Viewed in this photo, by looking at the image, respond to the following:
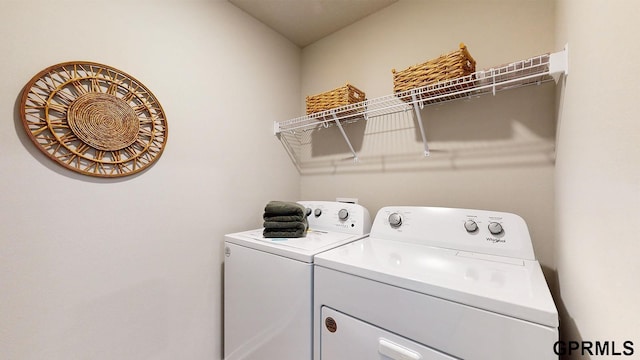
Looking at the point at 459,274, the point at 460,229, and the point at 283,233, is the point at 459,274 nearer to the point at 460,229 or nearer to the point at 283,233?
the point at 460,229

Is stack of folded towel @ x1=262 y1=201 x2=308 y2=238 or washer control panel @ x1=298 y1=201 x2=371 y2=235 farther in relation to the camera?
washer control panel @ x1=298 y1=201 x2=371 y2=235

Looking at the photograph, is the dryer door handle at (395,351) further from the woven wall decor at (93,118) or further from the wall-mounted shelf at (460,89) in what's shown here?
the woven wall decor at (93,118)

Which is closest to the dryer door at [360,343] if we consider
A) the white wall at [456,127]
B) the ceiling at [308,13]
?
the white wall at [456,127]

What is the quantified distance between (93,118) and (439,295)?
1451 millimetres

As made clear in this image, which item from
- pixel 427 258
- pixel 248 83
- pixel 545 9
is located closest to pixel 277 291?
Result: pixel 427 258

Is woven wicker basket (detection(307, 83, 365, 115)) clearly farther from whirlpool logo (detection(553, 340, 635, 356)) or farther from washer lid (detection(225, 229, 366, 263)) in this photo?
whirlpool logo (detection(553, 340, 635, 356))

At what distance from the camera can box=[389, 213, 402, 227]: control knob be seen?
124 centimetres

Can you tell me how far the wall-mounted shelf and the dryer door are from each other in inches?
38.4

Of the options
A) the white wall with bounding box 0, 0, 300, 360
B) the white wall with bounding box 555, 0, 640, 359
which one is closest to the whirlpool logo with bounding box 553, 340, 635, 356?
the white wall with bounding box 555, 0, 640, 359

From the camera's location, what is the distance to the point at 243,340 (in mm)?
1252

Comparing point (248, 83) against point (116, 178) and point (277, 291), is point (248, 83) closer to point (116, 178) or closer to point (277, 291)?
point (116, 178)

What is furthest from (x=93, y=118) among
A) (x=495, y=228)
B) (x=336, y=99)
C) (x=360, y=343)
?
(x=495, y=228)

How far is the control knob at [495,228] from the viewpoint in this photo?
100cm

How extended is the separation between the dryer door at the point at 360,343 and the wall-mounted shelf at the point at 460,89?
0.98 metres
